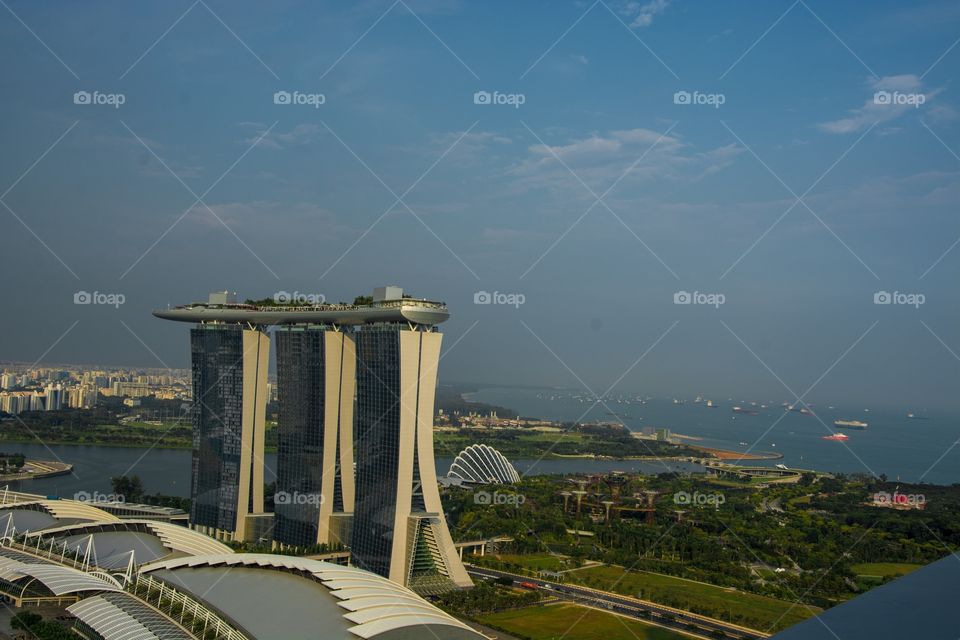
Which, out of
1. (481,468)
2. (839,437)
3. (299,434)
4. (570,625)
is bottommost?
(570,625)

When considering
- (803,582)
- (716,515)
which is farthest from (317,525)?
(716,515)

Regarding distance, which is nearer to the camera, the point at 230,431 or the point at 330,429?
the point at 330,429

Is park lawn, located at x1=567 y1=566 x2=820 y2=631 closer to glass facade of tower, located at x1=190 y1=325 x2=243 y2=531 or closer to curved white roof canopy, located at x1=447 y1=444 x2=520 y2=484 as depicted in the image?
glass facade of tower, located at x1=190 y1=325 x2=243 y2=531

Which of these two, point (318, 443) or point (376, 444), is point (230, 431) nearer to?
point (318, 443)


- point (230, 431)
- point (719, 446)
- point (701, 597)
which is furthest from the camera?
point (719, 446)

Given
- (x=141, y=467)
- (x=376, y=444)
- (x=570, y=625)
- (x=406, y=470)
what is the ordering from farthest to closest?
(x=141, y=467) → (x=376, y=444) → (x=406, y=470) → (x=570, y=625)

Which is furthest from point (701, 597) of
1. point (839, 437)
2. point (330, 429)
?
point (839, 437)
